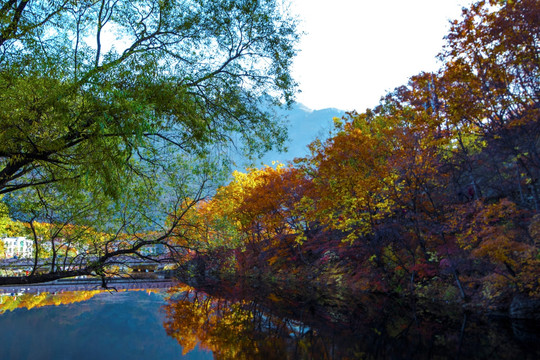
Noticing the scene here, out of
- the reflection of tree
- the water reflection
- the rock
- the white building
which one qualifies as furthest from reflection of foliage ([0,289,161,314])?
the rock

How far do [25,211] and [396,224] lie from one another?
47.0ft

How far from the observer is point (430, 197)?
16266mm

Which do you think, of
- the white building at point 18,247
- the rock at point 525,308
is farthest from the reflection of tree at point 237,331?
the rock at point 525,308

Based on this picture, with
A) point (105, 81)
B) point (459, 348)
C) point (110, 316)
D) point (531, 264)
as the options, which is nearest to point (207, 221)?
point (105, 81)

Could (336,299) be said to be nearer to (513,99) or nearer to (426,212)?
(426,212)

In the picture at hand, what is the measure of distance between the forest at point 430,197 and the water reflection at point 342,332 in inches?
78.4

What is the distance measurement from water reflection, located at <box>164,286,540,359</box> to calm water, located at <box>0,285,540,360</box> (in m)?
0.03

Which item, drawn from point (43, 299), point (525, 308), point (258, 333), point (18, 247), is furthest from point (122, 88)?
point (18, 247)

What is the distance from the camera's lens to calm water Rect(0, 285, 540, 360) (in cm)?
941

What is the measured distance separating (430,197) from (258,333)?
9.43 m

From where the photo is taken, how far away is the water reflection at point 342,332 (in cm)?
916

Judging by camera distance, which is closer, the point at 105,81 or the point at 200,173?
the point at 105,81

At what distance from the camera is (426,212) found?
16750 mm

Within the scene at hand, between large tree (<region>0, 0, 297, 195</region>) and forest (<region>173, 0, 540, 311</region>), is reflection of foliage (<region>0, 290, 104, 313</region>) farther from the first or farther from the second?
large tree (<region>0, 0, 297, 195</region>)
